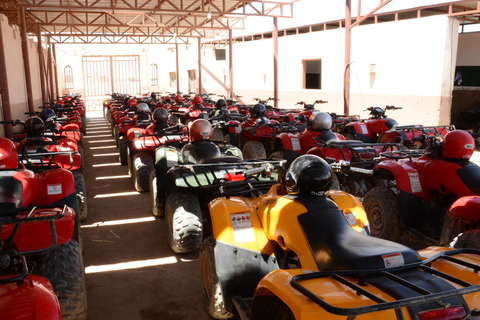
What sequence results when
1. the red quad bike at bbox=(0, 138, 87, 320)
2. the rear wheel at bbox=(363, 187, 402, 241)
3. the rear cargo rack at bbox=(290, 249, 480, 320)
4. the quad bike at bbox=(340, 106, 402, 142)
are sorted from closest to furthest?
the rear cargo rack at bbox=(290, 249, 480, 320), the red quad bike at bbox=(0, 138, 87, 320), the rear wheel at bbox=(363, 187, 402, 241), the quad bike at bbox=(340, 106, 402, 142)

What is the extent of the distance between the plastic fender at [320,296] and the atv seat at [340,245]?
123mm

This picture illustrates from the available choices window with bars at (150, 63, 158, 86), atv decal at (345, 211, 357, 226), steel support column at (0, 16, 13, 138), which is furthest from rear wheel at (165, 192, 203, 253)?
window with bars at (150, 63, 158, 86)

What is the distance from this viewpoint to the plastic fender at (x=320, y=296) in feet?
5.66

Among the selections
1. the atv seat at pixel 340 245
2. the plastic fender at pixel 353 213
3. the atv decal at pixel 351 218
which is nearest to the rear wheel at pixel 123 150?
the plastic fender at pixel 353 213

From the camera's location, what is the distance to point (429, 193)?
424 centimetres

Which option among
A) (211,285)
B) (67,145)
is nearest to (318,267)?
(211,285)

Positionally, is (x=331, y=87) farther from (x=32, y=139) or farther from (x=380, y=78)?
(x=32, y=139)

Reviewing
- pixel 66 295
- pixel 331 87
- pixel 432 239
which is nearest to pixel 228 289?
pixel 66 295

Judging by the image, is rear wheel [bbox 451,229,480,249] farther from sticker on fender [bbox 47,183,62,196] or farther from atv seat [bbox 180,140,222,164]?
sticker on fender [bbox 47,183,62,196]

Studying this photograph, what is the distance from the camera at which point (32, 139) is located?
5770mm

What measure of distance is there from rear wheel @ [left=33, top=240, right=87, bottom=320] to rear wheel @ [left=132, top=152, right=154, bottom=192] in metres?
4.19

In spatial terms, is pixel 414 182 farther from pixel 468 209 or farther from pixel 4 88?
pixel 4 88

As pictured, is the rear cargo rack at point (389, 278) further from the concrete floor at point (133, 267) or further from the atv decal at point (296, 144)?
the atv decal at point (296, 144)

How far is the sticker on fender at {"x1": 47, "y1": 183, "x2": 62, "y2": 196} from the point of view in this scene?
3787 mm
